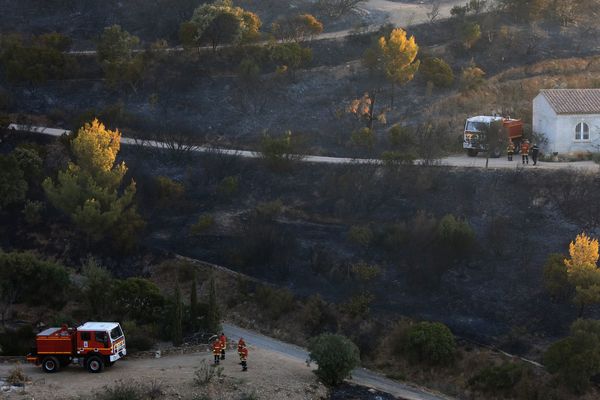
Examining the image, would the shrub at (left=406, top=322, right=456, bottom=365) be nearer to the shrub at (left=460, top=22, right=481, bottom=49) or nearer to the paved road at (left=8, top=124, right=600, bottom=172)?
the paved road at (left=8, top=124, right=600, bottom=172)

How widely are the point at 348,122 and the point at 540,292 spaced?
57.5 feet

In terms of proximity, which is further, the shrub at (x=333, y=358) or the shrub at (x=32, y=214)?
the shrub at (x=32, y=214)

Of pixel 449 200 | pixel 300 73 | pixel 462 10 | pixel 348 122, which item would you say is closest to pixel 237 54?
pixel 300 73

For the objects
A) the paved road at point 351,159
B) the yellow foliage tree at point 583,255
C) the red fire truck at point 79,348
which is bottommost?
the red fire truck at point 79,348

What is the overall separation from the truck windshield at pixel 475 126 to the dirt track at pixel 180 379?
17.4 m

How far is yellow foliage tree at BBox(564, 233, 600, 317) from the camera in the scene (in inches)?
A: 1235

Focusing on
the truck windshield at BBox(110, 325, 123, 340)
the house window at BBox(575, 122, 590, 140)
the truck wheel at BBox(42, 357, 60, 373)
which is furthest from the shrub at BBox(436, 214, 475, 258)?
the truck wheel at BBox(42, 357, 60, 373)

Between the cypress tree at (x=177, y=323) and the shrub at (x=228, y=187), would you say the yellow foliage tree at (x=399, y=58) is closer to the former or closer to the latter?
the shrub at (x=228, y=187)

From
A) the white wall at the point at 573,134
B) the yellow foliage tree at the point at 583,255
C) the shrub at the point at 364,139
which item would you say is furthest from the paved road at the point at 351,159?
the yellow foliage tree at the point at 583,255

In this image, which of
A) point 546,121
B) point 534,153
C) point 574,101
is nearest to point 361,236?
point 534,153

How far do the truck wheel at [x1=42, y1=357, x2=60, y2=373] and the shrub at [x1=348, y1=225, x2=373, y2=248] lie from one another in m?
14.3

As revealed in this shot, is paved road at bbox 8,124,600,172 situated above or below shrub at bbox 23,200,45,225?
above

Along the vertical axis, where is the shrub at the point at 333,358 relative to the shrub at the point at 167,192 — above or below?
below

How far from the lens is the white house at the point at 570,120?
1634 inches
